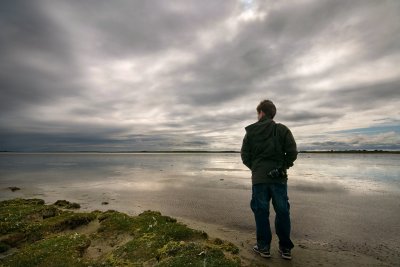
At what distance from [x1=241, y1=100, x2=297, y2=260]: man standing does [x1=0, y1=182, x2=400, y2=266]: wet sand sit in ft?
1.59

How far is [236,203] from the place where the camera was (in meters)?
14.4

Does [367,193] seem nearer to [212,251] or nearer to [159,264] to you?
[212,251]

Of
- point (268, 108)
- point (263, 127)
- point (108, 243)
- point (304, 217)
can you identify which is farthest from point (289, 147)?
point (108, 243)

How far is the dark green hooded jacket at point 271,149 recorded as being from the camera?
6.79 m

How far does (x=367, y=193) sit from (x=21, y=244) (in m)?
18.7

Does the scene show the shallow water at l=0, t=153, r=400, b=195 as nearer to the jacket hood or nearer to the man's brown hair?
the jacket hood

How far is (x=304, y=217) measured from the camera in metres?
11.0

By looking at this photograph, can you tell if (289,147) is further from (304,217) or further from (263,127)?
(304,217)

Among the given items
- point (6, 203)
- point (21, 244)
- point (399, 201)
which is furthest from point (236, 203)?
point (6, 203)

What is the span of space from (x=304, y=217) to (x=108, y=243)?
7889 mm

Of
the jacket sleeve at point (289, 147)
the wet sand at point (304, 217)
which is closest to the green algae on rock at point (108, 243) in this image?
the wet sand at point (304, 217)

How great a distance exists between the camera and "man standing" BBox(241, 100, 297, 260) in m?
6.65

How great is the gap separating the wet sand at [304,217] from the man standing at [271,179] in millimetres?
486

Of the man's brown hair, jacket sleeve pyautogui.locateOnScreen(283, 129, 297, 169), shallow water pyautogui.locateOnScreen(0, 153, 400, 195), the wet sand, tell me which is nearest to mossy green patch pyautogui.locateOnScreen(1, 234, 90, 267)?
the wet sand
